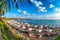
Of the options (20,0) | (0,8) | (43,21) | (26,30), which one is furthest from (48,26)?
(0,8)

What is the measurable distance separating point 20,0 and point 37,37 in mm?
578

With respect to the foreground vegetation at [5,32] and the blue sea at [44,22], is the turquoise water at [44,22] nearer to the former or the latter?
the blue sea at [44,22]

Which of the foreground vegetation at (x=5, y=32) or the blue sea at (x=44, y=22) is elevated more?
the blue sea at (x=44, y=22)

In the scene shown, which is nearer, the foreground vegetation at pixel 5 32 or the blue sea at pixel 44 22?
the blue sea at pixel 44 22

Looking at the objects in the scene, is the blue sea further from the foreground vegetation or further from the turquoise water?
the foreground vegetation

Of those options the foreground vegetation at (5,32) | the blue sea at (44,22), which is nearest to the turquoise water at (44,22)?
the blue sea at (44,22)

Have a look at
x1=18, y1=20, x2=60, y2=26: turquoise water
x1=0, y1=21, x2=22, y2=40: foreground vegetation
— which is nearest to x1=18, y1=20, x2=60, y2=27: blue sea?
x1=18, y1=20, x2=60, y2=26: turquoise water

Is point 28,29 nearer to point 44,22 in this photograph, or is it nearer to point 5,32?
point 44,22

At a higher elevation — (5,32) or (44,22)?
(44,22)

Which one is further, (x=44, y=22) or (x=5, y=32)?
(x=5, y=32)

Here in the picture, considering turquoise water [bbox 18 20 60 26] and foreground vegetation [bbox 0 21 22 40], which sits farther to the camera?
foreground vegetation [bbox 0 21 22 40]

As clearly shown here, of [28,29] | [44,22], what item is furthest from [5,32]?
[44,22]

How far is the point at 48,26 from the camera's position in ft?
11.1

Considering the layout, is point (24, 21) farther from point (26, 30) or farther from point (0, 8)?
point (0, 8)
